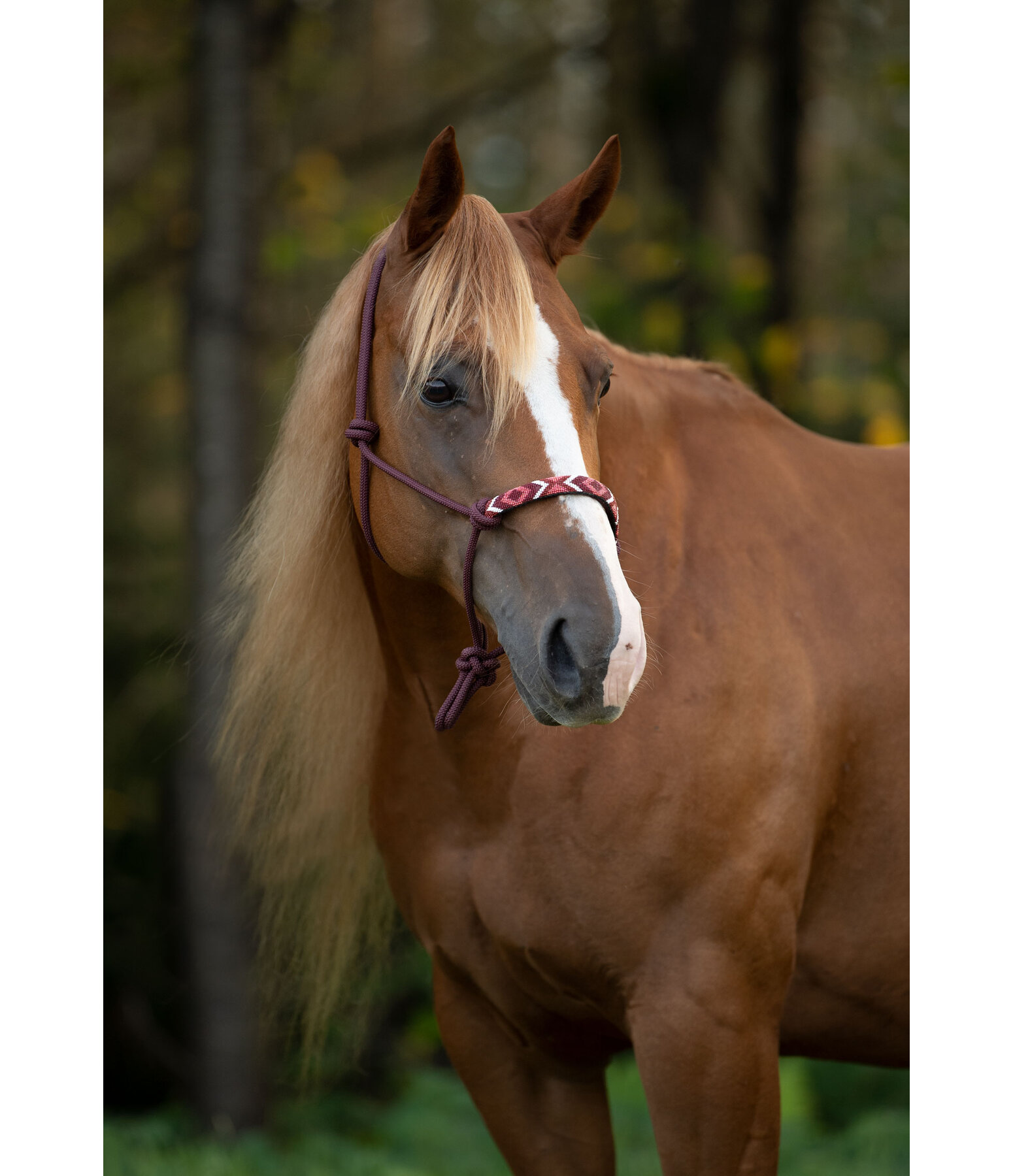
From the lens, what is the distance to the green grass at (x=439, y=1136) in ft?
10.3

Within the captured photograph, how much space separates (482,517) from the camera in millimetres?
1410

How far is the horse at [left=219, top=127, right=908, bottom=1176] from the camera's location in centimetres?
145

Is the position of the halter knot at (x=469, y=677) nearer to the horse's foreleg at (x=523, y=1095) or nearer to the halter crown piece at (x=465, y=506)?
the halter crown piece at (x=465, y=506)

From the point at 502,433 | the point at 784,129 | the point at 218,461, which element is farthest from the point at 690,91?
the point at 502,433

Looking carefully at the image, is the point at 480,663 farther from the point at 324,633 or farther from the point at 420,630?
the point at 324,633

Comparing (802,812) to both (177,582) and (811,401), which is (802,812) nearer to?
(811,401)

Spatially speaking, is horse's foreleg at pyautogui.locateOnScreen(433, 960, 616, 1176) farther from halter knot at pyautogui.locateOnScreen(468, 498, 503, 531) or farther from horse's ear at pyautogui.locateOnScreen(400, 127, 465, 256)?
horse's ear at pyautogui.locateOnScreen(400, 127, 465, 256)

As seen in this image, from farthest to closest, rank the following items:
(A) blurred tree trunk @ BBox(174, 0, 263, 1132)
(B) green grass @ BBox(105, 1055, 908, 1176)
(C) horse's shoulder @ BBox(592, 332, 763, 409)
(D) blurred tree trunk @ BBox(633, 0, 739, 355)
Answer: (D) blurred tree trunk @ BBox(633, 0, 739, 355) → (A) blurred tree trunk @ BBox(174, 0, 263, 1132) → (B) green grass @ BBox(105, 1055, 908, 1176) → (C) horse's shoulder @ BBox(592, 332, 763, 409)

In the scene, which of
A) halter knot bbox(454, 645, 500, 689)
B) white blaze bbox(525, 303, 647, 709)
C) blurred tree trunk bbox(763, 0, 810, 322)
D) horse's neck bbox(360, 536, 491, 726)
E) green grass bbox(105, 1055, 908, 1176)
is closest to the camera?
white blaze bbox(525, 303, 647, 709)

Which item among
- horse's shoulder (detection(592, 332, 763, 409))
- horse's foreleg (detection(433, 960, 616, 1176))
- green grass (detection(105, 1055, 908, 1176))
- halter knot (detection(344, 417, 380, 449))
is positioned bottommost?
green grass (detection(105, 1055, 908, 1176))

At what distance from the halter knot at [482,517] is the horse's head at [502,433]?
0.01 metres

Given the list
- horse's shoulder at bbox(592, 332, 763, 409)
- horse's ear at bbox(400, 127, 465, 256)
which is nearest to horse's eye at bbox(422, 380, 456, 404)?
horse's ear at bbox(400, 127, 465, 256)
